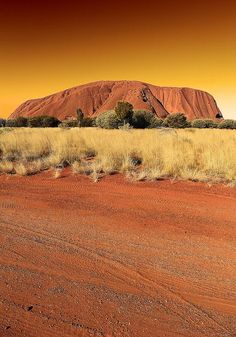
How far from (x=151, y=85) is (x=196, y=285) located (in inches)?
6389

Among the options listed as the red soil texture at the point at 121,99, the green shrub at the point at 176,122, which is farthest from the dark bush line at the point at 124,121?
the red soil texture at the point at 121,99

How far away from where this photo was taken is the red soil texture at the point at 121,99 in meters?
131

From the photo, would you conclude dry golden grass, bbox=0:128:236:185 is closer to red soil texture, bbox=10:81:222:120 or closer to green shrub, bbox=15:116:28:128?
green shrub, bbox=15:116:28:128

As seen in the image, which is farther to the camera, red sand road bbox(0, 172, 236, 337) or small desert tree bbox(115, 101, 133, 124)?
small desert tree bbox(115, 101, 133, 124)

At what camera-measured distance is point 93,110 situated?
13300 cm

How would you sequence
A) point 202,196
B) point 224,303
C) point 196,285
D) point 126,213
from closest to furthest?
point 224,303, point 196,285, point 126,213, point 202,196

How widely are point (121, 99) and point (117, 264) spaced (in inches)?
5151

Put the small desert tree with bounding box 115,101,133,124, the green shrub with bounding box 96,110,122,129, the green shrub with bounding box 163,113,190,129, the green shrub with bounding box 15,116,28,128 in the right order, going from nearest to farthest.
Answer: the green shrub with bounding box 96,110,122,129
the small desert tree with bounding box 115,101,133,124
the green shrub with bounding box 163,113,190,129
the green shrub with bounding box 15,116,28,128

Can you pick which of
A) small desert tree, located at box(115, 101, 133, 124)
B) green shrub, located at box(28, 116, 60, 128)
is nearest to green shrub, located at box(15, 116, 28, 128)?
green shrub, located at box(28, 116, 60, 128)

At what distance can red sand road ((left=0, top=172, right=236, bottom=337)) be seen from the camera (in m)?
3.26

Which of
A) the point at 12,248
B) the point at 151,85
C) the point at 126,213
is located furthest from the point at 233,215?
the point at 151,85

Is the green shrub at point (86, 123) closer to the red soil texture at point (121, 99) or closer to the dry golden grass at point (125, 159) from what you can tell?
the dry golden grass at point (125, 159)

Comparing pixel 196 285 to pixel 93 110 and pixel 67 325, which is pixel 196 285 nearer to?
pixel 67 325

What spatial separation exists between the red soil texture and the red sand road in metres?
118
